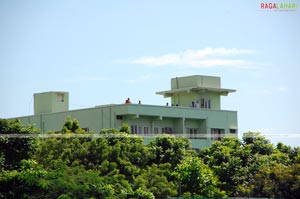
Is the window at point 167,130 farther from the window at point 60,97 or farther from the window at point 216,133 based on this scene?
the window at point 60,97

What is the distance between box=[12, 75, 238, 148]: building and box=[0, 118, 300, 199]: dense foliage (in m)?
9.90

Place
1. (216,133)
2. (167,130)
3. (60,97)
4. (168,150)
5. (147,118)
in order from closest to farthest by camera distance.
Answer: (168,150) → (147,118) → (167,130) → (216,133) → (60,97)

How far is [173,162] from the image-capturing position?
106 feet

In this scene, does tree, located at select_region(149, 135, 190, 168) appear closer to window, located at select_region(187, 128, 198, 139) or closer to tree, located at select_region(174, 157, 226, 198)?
tree, located at select_region(174, 157, 226, 198)

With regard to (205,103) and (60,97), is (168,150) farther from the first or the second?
(60,97)

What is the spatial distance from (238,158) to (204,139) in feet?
51.3

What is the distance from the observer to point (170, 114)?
4622cm

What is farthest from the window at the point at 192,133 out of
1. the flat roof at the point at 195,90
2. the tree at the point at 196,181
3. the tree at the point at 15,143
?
the tree at the point at 15,143

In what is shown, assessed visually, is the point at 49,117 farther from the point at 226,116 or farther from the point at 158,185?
the point at 158,185

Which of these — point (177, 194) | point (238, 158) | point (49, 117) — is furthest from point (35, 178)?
point (49, 117)

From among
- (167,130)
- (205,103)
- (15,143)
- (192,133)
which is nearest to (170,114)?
(167,130)

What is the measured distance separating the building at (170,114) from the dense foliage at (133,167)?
9.90 meters

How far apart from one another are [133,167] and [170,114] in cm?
1671

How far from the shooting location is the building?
44128 mm
